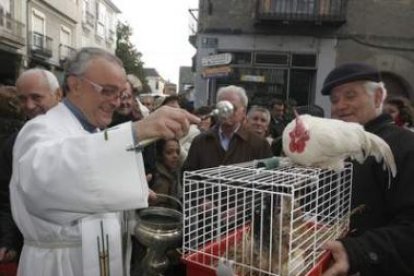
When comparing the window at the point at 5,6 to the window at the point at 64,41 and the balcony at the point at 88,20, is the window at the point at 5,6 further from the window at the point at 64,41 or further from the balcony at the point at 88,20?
the balcony at the point at 88,20

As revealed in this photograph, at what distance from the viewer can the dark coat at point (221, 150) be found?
331cm

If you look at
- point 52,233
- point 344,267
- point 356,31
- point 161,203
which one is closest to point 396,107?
point 161,203

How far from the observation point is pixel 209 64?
7.08 meters

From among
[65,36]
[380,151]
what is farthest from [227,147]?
[65,36]

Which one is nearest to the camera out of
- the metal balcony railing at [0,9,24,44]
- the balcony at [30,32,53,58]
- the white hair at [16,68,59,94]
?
the white hair at [16,68,59,94]

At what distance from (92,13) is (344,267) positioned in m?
37.0

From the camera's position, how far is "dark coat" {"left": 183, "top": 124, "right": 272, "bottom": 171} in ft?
10.8

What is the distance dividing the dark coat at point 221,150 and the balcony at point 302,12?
8346 mm

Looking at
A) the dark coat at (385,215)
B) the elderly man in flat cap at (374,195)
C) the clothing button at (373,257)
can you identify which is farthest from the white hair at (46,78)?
the clothing button at (373,257)

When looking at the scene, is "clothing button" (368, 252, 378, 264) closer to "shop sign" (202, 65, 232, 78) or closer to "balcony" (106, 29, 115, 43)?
"shop sign" (202, 65, 232, 78)

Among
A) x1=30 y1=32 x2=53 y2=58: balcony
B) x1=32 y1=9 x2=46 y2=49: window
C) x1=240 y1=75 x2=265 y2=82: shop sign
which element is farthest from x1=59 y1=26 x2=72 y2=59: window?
x1=240 y1=75 x2=265 y2=82: shop sign

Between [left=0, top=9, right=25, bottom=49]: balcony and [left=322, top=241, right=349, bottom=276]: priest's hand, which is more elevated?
[left=0, top=9, right=25, bottom=49]: balcony

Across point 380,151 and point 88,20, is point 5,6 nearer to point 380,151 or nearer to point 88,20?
point 88,20

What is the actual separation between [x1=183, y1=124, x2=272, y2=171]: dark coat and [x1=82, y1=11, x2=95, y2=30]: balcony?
102 feet
